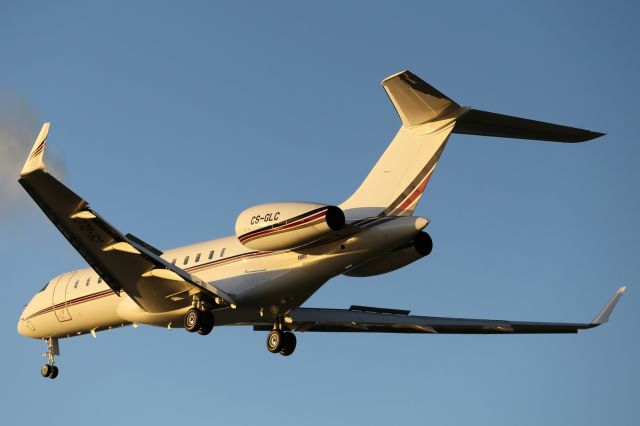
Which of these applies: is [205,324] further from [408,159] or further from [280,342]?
[408,159]

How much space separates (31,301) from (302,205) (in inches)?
476

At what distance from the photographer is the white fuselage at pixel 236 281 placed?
2186 cm

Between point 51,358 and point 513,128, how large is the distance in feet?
50.8

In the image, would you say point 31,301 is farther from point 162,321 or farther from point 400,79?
point 400,79

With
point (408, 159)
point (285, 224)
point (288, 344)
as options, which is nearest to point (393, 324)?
point (288, 344)

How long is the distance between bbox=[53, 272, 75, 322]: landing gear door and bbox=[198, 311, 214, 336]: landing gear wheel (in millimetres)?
6161

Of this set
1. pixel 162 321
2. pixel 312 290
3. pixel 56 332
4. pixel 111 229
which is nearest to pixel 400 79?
pixel 312 290

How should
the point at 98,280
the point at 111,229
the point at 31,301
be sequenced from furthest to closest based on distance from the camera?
1. the point at 31,301
2. the point at 98,280
3. the point at 111,229

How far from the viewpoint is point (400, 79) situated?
20.4 metres

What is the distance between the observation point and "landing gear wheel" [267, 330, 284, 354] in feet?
82.9

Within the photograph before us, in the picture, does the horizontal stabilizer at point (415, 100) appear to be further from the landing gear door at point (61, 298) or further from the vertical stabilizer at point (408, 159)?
the landing gear door at point (61, 298)

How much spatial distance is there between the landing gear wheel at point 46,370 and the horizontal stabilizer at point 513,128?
14.4 meters

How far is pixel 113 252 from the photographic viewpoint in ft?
77.5

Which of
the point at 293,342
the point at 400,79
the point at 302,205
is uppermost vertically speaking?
the point at 400,79
